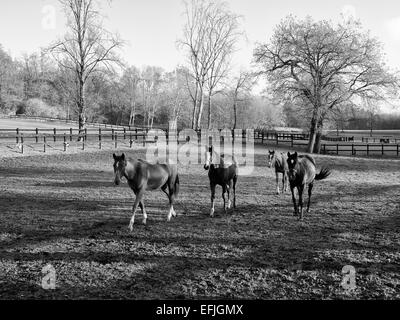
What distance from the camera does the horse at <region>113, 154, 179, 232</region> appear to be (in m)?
8.16

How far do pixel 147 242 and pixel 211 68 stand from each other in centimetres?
2994

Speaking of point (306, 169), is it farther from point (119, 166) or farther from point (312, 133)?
point (312, 133)

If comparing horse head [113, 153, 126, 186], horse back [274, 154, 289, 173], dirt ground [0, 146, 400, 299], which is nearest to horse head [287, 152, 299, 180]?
dirt ground [0, 146, 400, 299]

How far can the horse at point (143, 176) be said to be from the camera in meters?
8.16

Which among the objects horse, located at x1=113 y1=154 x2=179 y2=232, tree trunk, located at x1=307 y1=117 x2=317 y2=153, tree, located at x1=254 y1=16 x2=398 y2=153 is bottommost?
horse, located at x1=113 y1=154 x2=179 y2=232

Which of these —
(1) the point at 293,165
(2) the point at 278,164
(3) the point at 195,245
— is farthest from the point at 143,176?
(2) the point at 278,164

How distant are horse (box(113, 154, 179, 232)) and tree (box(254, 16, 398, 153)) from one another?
75.8 feet

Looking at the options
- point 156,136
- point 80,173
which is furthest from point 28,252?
point 156,136

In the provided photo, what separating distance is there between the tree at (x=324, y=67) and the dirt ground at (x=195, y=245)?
1751 centimetres

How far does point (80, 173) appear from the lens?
17562mm

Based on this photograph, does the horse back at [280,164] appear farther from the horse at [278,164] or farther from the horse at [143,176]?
the horse at [143,176]

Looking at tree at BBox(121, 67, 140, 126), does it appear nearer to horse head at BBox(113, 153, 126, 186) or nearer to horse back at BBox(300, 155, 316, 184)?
horse back at BBox(300, 155, 316, 184)

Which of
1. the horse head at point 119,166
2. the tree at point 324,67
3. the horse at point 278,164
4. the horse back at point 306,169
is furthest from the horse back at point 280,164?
the tree at point 324,67

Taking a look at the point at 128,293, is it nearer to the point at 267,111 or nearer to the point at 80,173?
the point at 80,173
